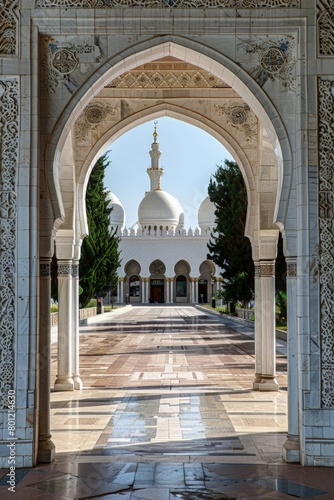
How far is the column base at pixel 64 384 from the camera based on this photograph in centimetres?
990

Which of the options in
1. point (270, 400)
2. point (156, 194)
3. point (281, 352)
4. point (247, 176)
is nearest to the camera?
point (270, 400)

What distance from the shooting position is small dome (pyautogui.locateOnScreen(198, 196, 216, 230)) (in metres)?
50.5

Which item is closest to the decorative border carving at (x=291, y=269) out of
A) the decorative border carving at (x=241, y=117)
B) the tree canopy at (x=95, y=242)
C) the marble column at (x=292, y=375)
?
the marble column at (x=292, y=375)

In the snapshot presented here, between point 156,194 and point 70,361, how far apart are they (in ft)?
131

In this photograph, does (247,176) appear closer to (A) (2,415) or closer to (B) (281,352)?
(A) (2,415)

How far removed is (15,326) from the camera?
579cm

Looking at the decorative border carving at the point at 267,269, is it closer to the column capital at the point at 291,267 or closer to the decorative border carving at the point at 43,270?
the column capital at the point at 291,267

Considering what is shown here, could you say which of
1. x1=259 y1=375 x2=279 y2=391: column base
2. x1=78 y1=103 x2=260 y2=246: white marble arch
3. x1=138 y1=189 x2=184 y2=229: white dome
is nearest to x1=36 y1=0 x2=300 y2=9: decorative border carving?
x1=78 y1=103 x2=260 y2=246: white marble arch

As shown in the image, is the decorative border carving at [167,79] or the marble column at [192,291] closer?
the decorative border carving at [167,79]

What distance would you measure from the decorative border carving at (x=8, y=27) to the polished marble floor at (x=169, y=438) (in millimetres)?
3669

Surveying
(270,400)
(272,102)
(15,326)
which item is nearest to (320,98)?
(272,102)

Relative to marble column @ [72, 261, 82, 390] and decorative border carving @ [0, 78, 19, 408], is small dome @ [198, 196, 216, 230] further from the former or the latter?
decorative border carving @ [0, 78, 19, 408]

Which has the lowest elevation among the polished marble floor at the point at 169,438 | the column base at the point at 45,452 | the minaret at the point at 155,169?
the polished marble floor at the point at 169,438

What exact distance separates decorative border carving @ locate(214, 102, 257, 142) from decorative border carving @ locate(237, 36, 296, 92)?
132 inches
